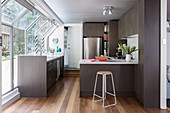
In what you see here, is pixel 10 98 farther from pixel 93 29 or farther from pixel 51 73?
pixel 93 29

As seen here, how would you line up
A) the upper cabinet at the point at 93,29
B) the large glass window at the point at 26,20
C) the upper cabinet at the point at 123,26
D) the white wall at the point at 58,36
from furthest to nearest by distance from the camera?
the white wall at the point at 58,36
the upper cabinet at the point at 93,29
the upper cabinet at the point at 123,26
the large glass window at the point at 26,20

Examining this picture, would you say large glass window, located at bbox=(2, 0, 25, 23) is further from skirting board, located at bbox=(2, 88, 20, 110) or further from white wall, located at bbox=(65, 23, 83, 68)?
white wall, located at bbox=(65, 23, 83, 68)

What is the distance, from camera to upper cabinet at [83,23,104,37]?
6.96 metres

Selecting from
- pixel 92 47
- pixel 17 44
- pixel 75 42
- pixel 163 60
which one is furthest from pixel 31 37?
pixel 163 60

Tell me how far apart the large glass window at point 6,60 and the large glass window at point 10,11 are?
20 centimetres

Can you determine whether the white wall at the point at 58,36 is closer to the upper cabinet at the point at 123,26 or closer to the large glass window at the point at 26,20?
the large glass window at the point at 26,20

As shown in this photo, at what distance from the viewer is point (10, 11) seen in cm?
353

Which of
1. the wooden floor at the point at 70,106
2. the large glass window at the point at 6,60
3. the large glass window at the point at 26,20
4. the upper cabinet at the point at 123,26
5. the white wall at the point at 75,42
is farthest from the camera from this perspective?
the white wall at the point at 75,42

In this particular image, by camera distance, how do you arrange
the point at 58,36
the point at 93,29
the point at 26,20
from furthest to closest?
the point at 58,36 → the point at 93,29 → the point at 26,20

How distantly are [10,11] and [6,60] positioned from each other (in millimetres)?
1060

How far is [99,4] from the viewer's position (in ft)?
13.9

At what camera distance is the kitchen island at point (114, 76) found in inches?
159

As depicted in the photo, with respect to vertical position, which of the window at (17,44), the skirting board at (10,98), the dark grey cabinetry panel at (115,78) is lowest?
the skirting board at (10,98)

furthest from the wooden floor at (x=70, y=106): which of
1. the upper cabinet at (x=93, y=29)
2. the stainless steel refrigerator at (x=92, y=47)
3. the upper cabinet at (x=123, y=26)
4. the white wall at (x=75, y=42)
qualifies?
the white wall at (x=75, y=42)
